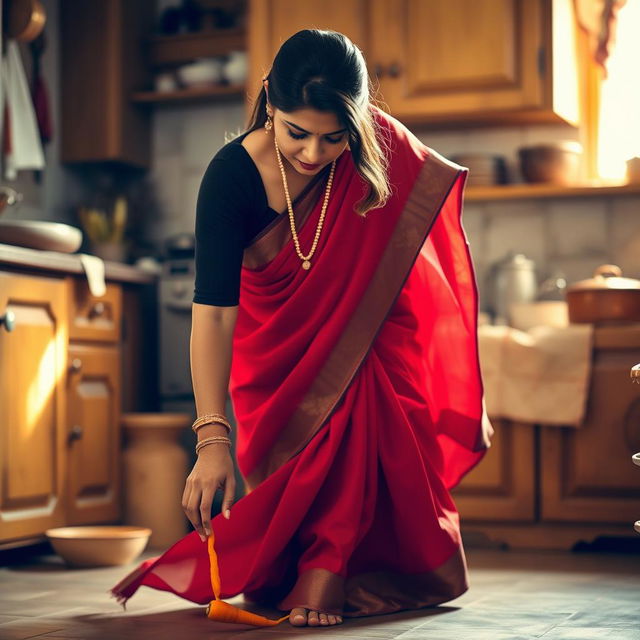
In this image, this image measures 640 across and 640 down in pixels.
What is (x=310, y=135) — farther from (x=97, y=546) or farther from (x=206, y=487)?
(x=97, y=546)

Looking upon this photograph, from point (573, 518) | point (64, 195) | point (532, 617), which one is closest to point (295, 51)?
point (532, 617)

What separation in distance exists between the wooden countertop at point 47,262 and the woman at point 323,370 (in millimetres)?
980

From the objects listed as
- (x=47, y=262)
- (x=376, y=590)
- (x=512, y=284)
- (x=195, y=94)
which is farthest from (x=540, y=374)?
(x=195, y=94)

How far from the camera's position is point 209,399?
6.40ft

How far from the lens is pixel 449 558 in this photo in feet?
7.02

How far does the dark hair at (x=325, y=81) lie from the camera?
189 centimetres

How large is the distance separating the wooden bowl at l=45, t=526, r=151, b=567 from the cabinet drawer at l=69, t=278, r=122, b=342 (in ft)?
2.29

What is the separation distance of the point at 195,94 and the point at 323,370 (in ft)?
7.81

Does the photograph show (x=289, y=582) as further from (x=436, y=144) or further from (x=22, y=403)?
(x=436, y=144)

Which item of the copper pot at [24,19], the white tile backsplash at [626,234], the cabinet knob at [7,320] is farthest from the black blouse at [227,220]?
the white tile backsplash at [626,234]

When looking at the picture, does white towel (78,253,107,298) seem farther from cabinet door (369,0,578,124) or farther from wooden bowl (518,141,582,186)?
wooden bowl (518,141,582,186)

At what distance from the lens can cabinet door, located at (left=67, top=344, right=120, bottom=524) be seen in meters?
3.32

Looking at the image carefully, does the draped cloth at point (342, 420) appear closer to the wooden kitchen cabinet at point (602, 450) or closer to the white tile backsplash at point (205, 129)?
the wooden kitchen cabinet at point (602, 450)

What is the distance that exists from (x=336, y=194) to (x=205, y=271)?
1.05 ft
